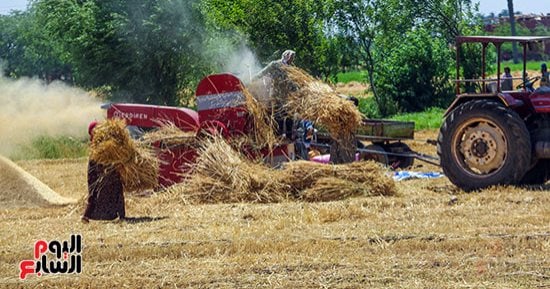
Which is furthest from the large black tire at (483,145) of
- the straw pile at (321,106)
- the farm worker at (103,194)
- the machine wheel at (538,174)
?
the farm worker at (103,194)

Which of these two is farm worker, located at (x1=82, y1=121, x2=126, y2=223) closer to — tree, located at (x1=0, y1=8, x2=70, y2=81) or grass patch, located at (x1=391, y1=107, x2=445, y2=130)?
grass patch, located at (x1=391, y1=107, x2=445, y2=130)

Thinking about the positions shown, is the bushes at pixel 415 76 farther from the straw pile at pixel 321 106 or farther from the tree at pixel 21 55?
the tree at pixel 21 55

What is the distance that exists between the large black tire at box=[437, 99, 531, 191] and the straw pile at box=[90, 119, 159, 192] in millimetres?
4314

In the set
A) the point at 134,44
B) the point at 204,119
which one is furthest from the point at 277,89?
the point at 134,44

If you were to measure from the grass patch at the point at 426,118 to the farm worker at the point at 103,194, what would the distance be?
16.0 meters

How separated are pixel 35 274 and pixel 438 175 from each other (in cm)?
891

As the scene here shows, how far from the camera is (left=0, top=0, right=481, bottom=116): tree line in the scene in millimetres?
27625

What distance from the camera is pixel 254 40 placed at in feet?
94.3

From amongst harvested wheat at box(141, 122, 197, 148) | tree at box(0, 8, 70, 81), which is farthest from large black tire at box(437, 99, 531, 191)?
tree at box(0, 8, 70, 81)

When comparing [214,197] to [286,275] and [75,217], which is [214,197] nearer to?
[75,217]

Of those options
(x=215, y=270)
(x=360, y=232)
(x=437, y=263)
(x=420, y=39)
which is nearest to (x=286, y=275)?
(x=215, y=270)

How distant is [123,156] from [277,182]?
7.62ft

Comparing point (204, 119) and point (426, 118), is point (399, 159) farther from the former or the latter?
point (426, 118)

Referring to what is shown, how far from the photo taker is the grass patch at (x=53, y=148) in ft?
75.7
